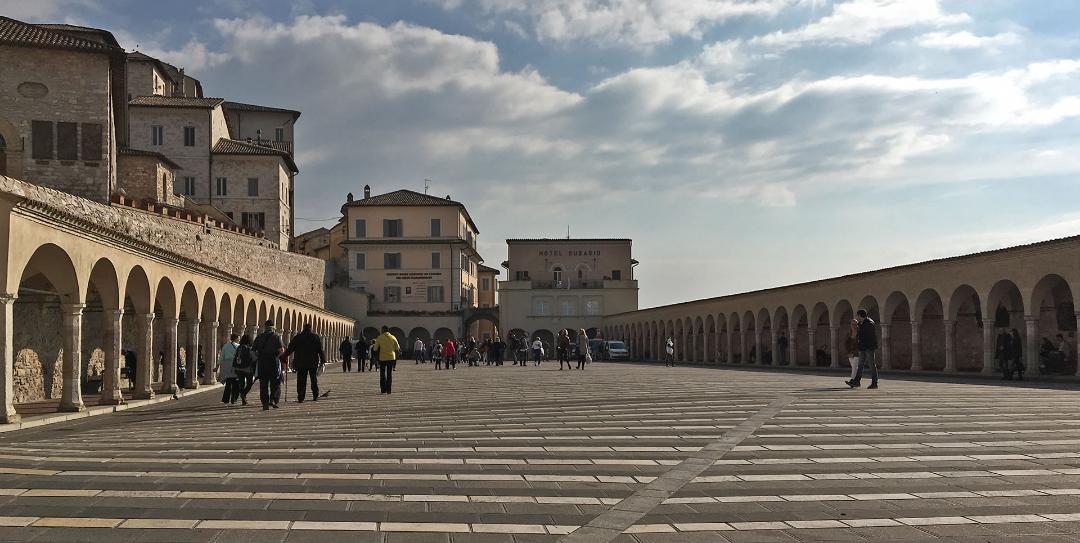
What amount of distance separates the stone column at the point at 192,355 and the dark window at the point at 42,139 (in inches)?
572

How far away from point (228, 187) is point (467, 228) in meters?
27.6

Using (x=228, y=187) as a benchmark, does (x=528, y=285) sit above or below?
below

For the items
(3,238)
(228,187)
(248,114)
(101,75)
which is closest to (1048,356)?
(3,238)

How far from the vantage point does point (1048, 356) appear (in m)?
27.0

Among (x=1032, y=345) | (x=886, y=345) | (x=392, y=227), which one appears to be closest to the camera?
(x=1032, y=345)

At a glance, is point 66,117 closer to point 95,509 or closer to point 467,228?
point 95,509

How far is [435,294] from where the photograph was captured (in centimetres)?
8038

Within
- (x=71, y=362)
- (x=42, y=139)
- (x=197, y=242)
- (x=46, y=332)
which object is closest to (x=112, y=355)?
(x=71, y=362)

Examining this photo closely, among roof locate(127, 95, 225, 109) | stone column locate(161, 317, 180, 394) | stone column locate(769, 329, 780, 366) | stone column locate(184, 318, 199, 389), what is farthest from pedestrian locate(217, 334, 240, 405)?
roof locate(127, 95, 225, 109)

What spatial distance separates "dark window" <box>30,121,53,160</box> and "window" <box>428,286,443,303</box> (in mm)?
46636

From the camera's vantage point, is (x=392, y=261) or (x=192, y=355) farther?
(x=392, y=261)

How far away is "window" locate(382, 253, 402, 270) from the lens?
8031cm

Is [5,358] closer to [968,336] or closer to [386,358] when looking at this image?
[386,358]

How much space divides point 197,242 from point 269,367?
71.6 ft
